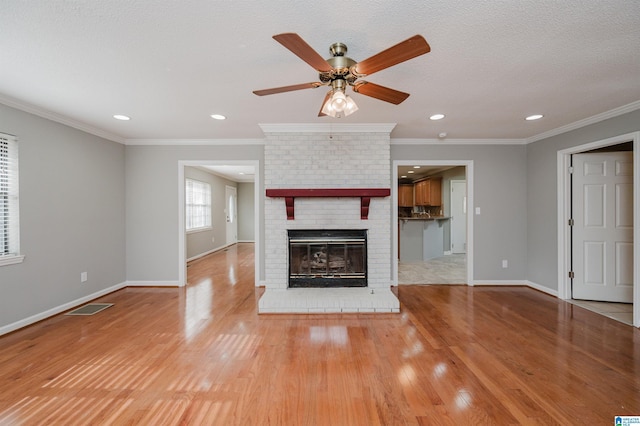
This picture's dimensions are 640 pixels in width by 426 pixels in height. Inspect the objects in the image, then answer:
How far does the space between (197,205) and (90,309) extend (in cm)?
401

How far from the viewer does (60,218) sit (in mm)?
3232

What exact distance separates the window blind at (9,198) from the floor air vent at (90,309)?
940 millimetres

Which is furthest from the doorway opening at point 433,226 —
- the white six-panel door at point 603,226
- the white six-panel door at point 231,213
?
the white six-panel door at point 231,213

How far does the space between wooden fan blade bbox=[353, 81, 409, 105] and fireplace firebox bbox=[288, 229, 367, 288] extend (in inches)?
80.0

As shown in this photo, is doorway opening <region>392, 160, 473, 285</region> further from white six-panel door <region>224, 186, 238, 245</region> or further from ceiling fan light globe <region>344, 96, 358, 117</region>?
white six-panel door <region>224, 186, 238, 245</region>

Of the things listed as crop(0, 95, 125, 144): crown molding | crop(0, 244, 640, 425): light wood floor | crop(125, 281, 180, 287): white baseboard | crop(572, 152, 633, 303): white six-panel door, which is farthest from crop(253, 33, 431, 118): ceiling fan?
crop(125, 281, 180, 287): white baseboard

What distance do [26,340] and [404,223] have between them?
614cm

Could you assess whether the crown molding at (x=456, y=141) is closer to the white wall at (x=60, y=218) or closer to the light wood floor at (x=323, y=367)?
the light wood floor at (x=323, y=367)

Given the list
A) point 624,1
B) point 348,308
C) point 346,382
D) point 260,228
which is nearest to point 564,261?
point 348,308

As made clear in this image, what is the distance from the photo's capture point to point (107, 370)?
6.84 ft

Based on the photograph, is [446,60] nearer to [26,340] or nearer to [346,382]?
[346,382]

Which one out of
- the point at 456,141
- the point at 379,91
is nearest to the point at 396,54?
the point at 379,91

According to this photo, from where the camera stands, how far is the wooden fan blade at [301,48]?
127 centimetres

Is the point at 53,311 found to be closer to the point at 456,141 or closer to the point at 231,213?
the point at 456,141
